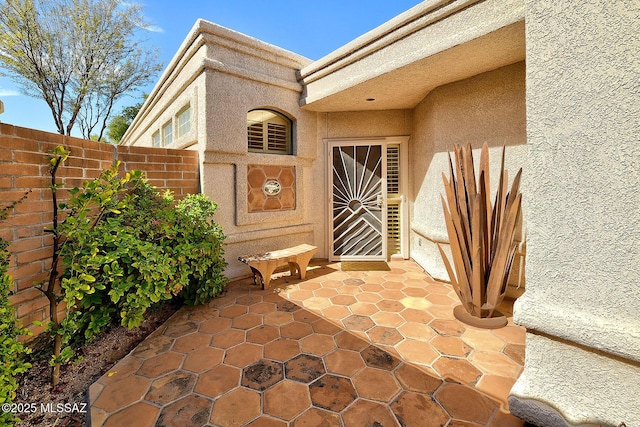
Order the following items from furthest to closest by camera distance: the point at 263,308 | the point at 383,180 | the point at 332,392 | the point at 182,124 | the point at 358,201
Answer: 1. the point at 358,201
2. the point at 383,180
3. the point at 182,124
4. the point at 263,308
5. the point at 332,392

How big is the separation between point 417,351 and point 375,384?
63cm

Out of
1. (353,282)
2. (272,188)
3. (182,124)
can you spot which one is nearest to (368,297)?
(353,282)

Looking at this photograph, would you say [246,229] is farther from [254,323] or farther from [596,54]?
[596,54]

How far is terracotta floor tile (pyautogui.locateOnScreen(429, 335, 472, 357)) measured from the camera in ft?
7.95

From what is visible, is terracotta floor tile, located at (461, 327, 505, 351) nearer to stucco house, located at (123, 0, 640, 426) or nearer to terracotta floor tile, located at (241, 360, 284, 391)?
stucco house, located at (123, 0, 640, 426)

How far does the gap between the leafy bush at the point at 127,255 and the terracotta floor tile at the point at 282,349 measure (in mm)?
1126

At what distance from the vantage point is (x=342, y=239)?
5.61m

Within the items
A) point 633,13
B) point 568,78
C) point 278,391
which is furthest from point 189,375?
point 633,13

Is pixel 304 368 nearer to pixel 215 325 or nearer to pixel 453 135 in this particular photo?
pixel 215 325

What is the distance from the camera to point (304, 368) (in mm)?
2234

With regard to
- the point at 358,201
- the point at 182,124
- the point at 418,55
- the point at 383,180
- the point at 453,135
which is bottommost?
the point at 358,201

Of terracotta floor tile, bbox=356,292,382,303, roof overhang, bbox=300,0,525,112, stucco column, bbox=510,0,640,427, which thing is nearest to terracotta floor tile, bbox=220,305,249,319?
terracotta floor tile, bbox=356,292,382,303

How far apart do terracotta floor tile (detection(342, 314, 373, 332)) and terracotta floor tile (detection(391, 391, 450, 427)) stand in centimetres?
93

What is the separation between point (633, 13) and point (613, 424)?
7.01 ft
